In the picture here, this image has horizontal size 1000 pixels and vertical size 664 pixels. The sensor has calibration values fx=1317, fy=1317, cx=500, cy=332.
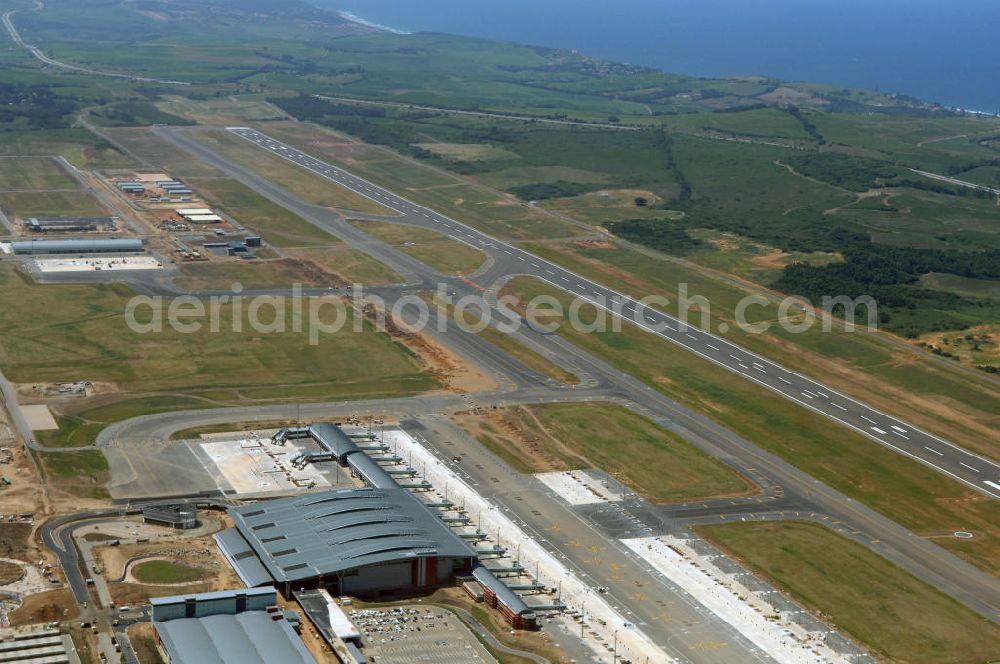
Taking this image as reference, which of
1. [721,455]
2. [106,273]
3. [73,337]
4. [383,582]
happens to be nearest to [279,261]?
[106,273]

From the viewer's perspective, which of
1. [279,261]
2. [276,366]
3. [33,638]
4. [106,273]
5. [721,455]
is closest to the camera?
[33,638]

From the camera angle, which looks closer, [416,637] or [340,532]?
[416,637]

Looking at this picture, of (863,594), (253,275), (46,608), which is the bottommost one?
(863,594)

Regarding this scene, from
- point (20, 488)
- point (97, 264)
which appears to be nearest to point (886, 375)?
point (20, 488)

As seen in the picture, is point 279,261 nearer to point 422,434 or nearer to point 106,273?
point 106,273

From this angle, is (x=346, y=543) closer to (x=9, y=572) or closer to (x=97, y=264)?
(x=9, y=572)

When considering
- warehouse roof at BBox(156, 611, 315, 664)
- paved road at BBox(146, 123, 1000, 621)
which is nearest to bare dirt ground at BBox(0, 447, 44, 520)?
paved road at BBox(146, 123, 1000, 621)

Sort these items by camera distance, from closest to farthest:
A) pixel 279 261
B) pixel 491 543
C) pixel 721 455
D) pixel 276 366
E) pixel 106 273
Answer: pixel 491 543 < pixel 721 455 < pixel 276 366 < pixel 106 273 < pixel 279 261
